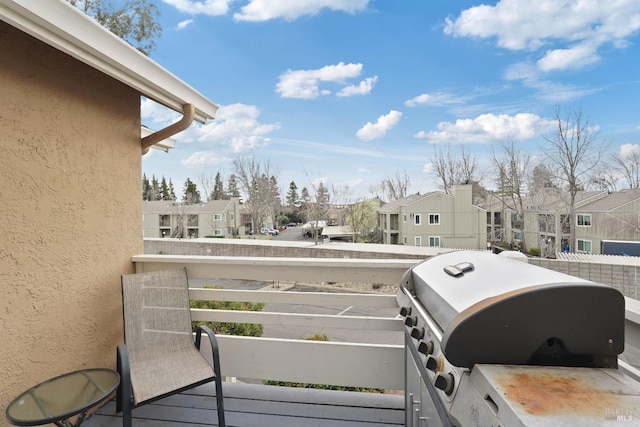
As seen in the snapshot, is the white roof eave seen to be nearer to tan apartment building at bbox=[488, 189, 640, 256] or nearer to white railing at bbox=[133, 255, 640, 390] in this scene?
white railing at bbox=[133, 255, 640, 390]

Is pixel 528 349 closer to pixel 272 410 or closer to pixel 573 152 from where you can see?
pixel 272 410

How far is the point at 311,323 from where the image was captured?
2.31 metres

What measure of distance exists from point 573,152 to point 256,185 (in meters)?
17.9

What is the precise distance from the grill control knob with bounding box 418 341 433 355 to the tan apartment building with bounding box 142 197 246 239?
906 inches

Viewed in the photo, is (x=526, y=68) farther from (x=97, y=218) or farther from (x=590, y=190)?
(x=97, y=218)

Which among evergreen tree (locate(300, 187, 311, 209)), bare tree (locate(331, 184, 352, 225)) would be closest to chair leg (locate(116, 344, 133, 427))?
bare tree (locate(331, 184, 352, 225))

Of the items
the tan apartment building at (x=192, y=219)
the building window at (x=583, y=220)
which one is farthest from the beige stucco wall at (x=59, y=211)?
the tan apartment building at (x=192, y=219)

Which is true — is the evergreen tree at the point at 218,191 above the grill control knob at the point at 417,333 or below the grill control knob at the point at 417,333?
above

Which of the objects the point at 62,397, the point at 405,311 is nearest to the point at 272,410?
the point at 62,397

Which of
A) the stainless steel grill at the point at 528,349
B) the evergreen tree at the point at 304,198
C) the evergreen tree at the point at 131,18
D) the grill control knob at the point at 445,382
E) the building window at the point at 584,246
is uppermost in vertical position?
the evergreen tree at the point at 131,18

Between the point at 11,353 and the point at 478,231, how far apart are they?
61.8 ft

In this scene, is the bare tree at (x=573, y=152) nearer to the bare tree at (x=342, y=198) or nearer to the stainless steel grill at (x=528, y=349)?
the bare tree at (x=342, y=198)

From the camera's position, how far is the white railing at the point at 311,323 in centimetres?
221

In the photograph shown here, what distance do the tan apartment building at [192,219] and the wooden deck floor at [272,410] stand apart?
2148 cm
